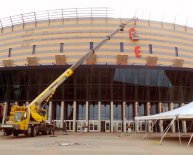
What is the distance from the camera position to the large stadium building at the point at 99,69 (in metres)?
46.4

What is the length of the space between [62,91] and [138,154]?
33.1 m

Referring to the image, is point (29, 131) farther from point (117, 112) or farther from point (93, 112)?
point (117, 112)

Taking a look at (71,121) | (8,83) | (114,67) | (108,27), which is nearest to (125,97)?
(114,67)

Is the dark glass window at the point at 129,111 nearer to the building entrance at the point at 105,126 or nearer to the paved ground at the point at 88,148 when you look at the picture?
the building entrance at the point at 105,126

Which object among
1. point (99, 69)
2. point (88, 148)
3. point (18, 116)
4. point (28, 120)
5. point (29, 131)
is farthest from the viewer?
point (99, 69)

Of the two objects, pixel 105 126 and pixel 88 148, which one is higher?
pixel 88 148

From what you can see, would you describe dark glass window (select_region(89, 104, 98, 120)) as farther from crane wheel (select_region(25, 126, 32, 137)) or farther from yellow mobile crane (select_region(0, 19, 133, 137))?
crane wheel (select_region(25, 126, 32, 137))

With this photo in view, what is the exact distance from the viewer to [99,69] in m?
45.5

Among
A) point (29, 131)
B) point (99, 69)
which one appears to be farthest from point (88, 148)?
point (99, 69)

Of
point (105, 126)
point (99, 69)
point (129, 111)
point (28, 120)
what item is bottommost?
point (105, 126)

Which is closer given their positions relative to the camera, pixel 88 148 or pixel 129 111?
pixel 88 148

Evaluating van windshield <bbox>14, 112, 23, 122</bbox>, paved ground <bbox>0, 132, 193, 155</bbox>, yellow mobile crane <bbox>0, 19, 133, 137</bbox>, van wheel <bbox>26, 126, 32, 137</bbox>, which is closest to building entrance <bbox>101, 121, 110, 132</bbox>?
yellow mobile crane <bbox>0, 19, 133, 137</bbox>

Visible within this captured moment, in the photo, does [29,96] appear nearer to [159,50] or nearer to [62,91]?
[62,91]

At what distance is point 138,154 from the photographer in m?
14.9
